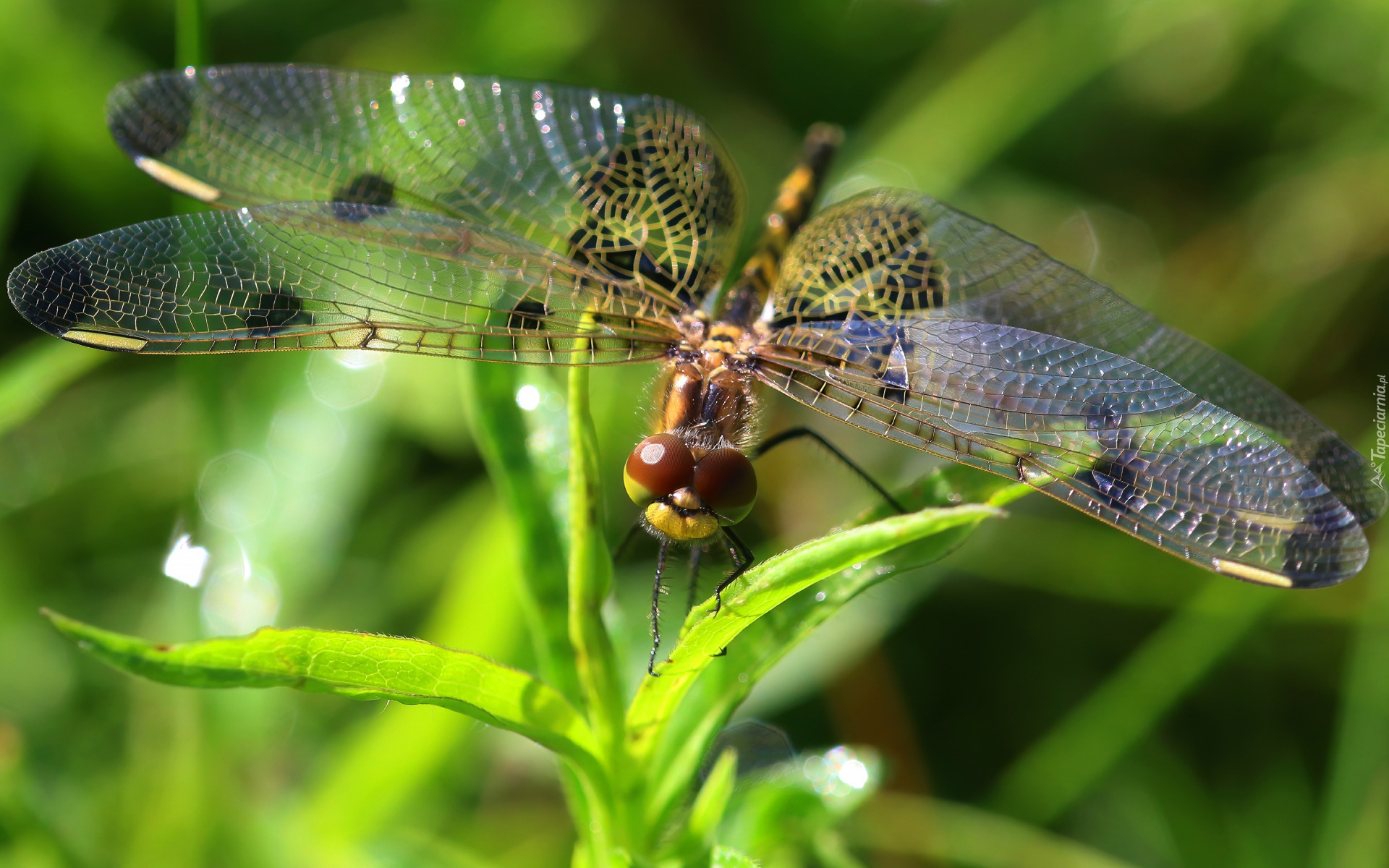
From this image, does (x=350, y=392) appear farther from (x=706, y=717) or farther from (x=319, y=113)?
(x=706, y=717)

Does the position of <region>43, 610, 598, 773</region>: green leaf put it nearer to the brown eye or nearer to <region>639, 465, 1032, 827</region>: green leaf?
<region>639, 465, 1032, 827</region>: green leaf

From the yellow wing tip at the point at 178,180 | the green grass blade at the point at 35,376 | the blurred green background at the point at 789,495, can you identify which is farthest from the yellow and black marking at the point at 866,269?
the green grass blade at the point at 35,376

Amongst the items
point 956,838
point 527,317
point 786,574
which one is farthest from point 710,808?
point 956,838

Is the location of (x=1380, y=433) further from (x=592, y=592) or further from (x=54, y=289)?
(x=54, y=289)

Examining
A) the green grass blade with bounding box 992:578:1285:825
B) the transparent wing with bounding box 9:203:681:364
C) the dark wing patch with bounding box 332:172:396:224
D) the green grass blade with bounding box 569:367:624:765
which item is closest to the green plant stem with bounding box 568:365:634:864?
the green grass blade with bounding box 569:367:624:765

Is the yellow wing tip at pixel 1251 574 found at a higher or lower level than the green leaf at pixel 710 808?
higher

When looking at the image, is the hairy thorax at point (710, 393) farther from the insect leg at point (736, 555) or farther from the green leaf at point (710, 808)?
the green leaf at point (710, 808)
